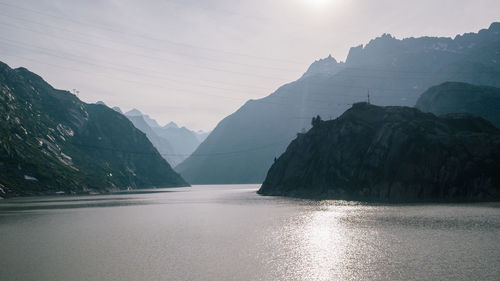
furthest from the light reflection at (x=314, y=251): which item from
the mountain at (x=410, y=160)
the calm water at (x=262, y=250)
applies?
the mountain at (x=410, y=160)

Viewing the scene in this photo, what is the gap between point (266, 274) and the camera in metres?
41.7

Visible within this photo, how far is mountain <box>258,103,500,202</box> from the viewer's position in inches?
5635

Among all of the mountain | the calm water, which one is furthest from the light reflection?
the mountain

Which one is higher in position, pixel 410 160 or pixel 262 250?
pixel 410 160

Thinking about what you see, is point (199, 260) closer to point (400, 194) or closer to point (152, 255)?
point (152, 255)

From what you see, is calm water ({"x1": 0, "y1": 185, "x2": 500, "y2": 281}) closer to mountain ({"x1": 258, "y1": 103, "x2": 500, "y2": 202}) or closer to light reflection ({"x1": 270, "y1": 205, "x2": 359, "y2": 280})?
light reflection ({"x1": 270, "y1": 205, "x2": 359, "y2": 280})

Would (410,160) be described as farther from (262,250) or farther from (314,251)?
(262,250)

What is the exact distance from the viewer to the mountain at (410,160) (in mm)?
143125

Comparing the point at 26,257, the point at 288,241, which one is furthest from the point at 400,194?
the point at 26,257

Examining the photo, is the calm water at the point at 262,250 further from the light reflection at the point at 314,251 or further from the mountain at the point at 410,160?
the mountain at the point at 410,160

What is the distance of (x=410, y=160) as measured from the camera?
156 m

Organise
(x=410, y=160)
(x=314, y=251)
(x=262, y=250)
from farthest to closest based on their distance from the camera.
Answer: (x=410, y=160), (x=262, y=250), (x=314, y=251)

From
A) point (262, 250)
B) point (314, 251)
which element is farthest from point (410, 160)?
point (262, 250)

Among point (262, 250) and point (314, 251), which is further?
point (262, 250)
